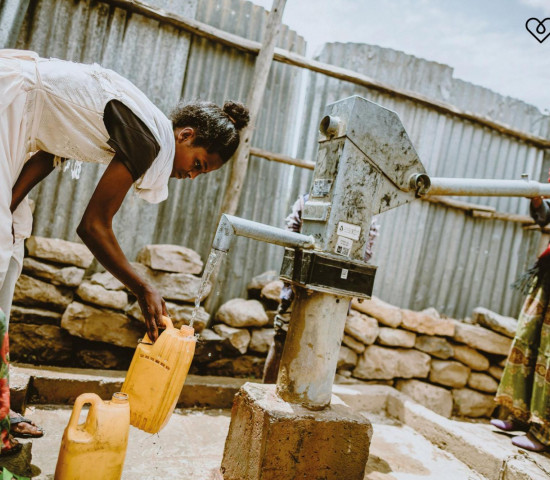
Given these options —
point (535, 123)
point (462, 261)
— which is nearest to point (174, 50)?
point (462, 261)

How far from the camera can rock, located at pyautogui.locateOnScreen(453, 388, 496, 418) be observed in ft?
15.9

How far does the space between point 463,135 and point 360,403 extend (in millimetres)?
3374

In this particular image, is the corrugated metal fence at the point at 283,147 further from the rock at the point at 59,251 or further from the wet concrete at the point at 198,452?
the wet concrete at the point at 198,452

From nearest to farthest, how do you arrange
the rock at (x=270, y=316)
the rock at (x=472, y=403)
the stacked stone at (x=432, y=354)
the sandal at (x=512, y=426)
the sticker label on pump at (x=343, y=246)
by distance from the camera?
the sticker label on pump at (x=343, y=246) < the sandal at (x=512, y=426) < the rock at (x=270, y=316) < the stacked stone at (x=432, y=354) < the rock at (x=472, y=403)

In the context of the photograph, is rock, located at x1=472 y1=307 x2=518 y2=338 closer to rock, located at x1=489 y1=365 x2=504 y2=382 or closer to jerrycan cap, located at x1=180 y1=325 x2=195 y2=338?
rock, located at x1=489 y1=365 x2=504 y2=382

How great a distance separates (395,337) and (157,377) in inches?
137

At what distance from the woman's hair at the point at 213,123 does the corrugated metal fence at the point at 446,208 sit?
8.73 feet

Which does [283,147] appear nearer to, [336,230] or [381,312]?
[381,312]

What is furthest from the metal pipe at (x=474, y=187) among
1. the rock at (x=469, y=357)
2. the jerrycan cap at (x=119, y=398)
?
the rock at (x=469, y=357)

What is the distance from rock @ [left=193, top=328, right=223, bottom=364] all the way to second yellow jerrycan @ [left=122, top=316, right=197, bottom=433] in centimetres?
209

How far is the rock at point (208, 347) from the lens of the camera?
3770mm

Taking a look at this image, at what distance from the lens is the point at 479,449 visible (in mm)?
2754

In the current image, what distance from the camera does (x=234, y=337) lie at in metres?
3.90

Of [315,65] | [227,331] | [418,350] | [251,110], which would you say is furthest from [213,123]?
[418,350]
